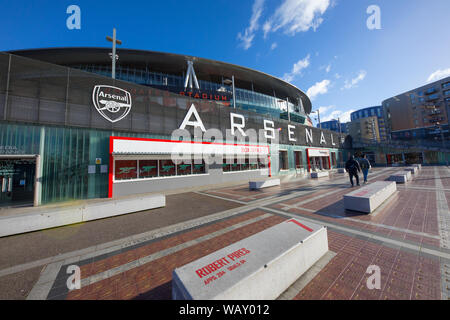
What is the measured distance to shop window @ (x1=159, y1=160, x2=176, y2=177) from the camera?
14422 mm

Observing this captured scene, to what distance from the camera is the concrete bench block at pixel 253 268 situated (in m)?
1.95

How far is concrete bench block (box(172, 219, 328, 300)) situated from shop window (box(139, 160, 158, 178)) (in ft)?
42.0

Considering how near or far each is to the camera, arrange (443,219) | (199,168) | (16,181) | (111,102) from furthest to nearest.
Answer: (199,168), (16,181), (111,102), (443,219)

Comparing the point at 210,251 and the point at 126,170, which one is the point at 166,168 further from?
the point at 210,251

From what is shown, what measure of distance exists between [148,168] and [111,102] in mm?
5859

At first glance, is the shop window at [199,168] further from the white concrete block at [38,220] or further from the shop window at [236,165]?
the white concrete block at [38,220]

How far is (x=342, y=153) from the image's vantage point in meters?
38.8

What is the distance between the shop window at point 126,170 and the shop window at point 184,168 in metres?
3.71

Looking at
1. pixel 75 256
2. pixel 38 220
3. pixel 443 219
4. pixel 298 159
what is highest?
pixel 298 159

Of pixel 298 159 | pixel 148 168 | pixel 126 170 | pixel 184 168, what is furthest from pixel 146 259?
pixel 298 159

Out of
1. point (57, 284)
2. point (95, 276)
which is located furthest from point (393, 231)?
point (57, 284)

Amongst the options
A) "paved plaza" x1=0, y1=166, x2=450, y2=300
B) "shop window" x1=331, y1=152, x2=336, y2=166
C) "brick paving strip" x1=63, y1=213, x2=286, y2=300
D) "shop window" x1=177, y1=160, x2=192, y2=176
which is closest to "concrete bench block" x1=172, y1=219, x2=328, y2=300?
"paved plaza" x1=0, y1=166, x2=450, y2=300

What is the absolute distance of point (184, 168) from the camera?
15617mm
